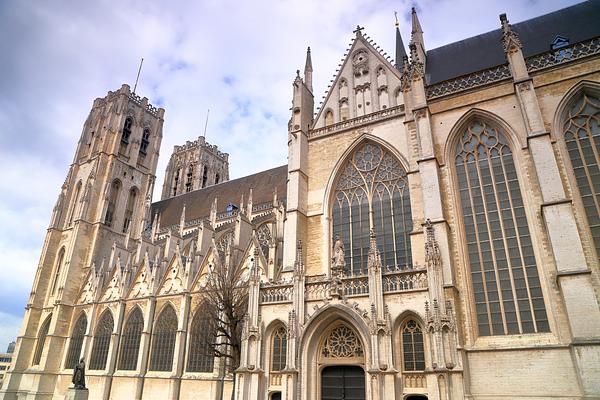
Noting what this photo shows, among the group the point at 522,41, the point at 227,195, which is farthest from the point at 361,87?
the point at 227,195

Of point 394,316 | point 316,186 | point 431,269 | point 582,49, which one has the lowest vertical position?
point 394,316

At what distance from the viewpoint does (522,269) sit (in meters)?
13.2

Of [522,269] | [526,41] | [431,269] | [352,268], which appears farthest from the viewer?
[526,41]

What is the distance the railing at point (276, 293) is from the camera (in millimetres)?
14133

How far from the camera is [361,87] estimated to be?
797 inches

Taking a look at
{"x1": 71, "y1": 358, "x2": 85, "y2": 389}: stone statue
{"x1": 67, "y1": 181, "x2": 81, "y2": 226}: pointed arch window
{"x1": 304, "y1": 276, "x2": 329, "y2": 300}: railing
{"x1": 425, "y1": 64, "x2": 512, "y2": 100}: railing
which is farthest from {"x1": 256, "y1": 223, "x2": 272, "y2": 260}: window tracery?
{"x1": 67, "y1": 181, "x2": 81, "y2": 226}: pointed arch window

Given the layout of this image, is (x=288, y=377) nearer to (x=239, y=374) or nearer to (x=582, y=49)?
(x=239, y=374)

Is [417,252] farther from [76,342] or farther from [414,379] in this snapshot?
[76,342]

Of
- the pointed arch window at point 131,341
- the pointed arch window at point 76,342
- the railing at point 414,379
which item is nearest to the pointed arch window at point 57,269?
the pointed arch window at point 76,342

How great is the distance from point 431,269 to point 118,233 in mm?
30651

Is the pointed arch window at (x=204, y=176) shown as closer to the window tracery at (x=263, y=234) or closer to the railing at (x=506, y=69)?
the window tracery at (x=263, y=234)

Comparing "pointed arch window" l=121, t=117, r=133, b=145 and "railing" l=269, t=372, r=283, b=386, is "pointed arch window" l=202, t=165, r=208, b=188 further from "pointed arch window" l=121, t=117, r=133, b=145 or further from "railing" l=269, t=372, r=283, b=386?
"railing" l=269, t=372, r=283, b=386

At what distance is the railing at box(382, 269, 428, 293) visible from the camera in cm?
1237

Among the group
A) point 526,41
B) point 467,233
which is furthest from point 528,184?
point 526,41
